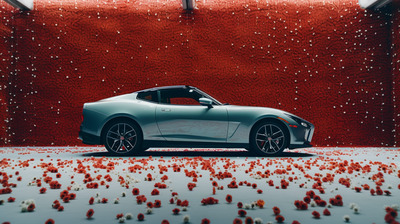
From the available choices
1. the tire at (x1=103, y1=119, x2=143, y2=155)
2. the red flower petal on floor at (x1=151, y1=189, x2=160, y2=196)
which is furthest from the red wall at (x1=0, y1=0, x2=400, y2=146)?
the red flower petal on floor at (x1=151, y1=189, x2=160, y2=196)

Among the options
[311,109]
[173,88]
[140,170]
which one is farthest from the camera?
[311,109]

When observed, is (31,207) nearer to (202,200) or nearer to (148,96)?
(202,200)

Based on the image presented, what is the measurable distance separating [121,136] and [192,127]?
1.23 metres

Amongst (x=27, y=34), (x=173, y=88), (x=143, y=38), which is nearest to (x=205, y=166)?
(x=173, y=88)

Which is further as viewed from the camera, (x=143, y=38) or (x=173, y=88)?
(x=143, y=38)

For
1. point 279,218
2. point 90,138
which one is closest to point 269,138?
point 90,138

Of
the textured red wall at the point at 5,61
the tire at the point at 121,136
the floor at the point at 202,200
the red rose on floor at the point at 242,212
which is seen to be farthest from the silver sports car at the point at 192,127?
the textured red wall at the point at 5,61

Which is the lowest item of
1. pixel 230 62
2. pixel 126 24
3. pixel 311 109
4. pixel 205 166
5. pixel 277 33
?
pixel 205 166

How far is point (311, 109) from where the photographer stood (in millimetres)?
8734

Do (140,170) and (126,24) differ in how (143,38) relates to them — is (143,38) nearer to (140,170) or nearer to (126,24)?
(126,24)

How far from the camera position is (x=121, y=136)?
549 cm

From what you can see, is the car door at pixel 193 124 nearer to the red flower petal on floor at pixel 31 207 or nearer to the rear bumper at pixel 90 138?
the rear bumper at pixel 90 138

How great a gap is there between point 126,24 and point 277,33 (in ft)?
14.0

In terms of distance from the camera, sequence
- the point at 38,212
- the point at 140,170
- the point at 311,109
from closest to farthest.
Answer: the point at 38,212 → the point at 140,170 → the point at 311,109
